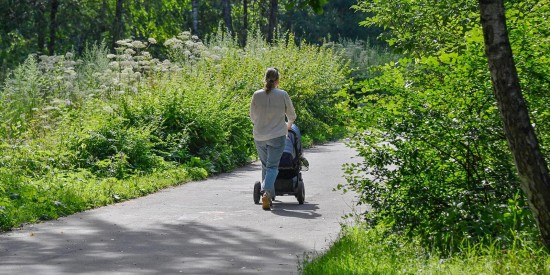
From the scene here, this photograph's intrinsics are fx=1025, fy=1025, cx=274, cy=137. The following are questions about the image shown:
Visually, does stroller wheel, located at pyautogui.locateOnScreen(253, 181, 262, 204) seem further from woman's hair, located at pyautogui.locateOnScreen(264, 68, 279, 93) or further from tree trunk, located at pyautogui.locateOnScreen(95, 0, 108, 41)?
tree trunk, located at pyautogui.locateOnScreen(95, 0, 108, 41)

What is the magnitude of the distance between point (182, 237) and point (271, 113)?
11.5 ft

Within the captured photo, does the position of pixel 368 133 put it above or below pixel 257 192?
above

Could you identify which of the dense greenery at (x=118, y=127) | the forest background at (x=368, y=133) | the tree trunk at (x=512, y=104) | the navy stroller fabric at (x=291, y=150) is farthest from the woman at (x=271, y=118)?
the tree trunk at (x=512, y=104)

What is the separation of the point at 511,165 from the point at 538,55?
103 cm

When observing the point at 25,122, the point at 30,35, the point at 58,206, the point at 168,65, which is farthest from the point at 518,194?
the point at 30,35

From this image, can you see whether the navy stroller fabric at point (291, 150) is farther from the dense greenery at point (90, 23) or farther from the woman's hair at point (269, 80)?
the dense greenery at point (90, 23)

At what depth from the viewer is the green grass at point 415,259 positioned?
7.67 meters

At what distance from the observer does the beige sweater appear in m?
14.2

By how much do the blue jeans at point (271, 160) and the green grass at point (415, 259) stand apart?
4.47 meters

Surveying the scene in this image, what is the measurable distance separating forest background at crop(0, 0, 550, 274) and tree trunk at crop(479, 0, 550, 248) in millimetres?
579

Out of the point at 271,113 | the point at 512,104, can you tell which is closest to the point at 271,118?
the point at 271,113

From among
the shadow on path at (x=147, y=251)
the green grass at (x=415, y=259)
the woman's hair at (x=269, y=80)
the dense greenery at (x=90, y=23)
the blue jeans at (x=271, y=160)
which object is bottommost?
the shadow on path at (x=147, y=251)

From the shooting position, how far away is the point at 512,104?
7625mm

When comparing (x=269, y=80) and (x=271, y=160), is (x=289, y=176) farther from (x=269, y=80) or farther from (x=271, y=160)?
(x=269, y=80)
